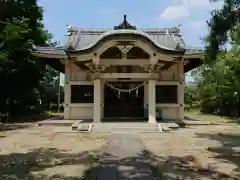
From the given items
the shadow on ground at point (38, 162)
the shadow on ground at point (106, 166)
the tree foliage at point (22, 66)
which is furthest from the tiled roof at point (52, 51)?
the shadow on ground at point (106, 166)

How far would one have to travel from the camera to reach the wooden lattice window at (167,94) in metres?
22.7

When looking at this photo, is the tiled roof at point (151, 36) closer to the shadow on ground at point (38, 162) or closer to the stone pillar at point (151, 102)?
the stone pillar at point (151, 102)

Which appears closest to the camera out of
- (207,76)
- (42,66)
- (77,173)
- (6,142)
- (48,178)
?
(48,178)

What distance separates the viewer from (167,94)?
22.8 metres

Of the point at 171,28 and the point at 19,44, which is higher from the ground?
the point at 171,28

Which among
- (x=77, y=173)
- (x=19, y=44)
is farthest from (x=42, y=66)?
(x=77, y=173)

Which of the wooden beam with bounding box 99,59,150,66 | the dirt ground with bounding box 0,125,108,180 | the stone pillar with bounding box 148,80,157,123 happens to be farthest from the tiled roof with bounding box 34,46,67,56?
the dirt ground with bounding box 0,125,108,180

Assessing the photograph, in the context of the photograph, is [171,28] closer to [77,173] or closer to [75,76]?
[75,76]

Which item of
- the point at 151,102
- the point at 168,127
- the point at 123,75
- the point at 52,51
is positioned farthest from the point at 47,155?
the point at 52,51

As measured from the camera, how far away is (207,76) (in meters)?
32.2

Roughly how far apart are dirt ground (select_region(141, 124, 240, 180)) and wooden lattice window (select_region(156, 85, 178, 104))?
705 cm

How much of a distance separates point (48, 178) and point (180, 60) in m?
16.0

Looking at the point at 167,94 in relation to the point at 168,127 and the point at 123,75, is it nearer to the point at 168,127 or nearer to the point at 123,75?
the point at 123,75

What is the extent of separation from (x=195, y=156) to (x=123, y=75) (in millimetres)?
11017
